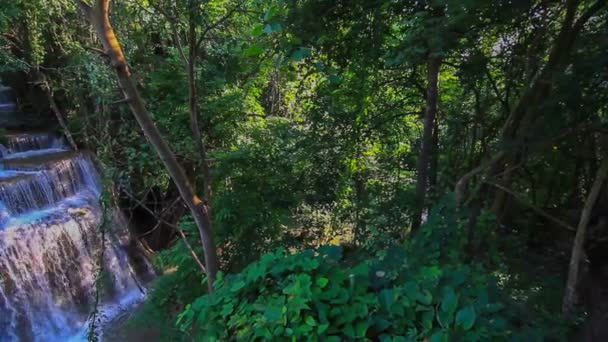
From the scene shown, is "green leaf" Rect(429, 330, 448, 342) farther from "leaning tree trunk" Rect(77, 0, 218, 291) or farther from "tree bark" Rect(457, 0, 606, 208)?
"tree bark" Rect(457, 0, 606, 208)

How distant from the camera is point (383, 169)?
4.41 metres

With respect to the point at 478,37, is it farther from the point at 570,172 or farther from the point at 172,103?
the point at 172,103

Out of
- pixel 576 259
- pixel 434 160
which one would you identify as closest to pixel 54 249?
pixel 434 160

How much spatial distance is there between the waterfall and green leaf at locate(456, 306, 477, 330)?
4.40 m

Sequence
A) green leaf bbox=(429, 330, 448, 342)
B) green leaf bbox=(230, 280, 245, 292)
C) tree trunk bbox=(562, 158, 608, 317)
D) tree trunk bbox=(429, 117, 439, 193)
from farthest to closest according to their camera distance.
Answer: tree trunk bbox=(429, 117, 439, 193), tree trunk bbox=(562, 158, 608, 317), green leaf bbox=(230, 280, 245, 292), green leaf bbox=(429, 330, 448, 342)

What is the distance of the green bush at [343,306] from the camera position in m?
1.22

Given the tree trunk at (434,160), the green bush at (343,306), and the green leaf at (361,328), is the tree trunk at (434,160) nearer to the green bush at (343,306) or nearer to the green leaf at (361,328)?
the green bush at (343,306)

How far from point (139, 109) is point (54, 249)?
197 inches

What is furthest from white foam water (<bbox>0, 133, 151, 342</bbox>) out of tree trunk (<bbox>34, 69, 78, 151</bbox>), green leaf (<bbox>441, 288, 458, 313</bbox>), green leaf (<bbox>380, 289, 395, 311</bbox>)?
green leaf (<bbox>441, 288, 458, 313</bbox>)

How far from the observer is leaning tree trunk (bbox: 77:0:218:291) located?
2.08 meters

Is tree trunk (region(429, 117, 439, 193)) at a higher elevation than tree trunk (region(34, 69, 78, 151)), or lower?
lower

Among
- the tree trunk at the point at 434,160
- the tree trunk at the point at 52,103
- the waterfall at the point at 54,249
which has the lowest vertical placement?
the waterfall at the point at 54,249

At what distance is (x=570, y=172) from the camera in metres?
3.57

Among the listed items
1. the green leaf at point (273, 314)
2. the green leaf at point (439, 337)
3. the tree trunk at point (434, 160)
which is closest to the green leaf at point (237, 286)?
the green leaf at point (273, 314)
